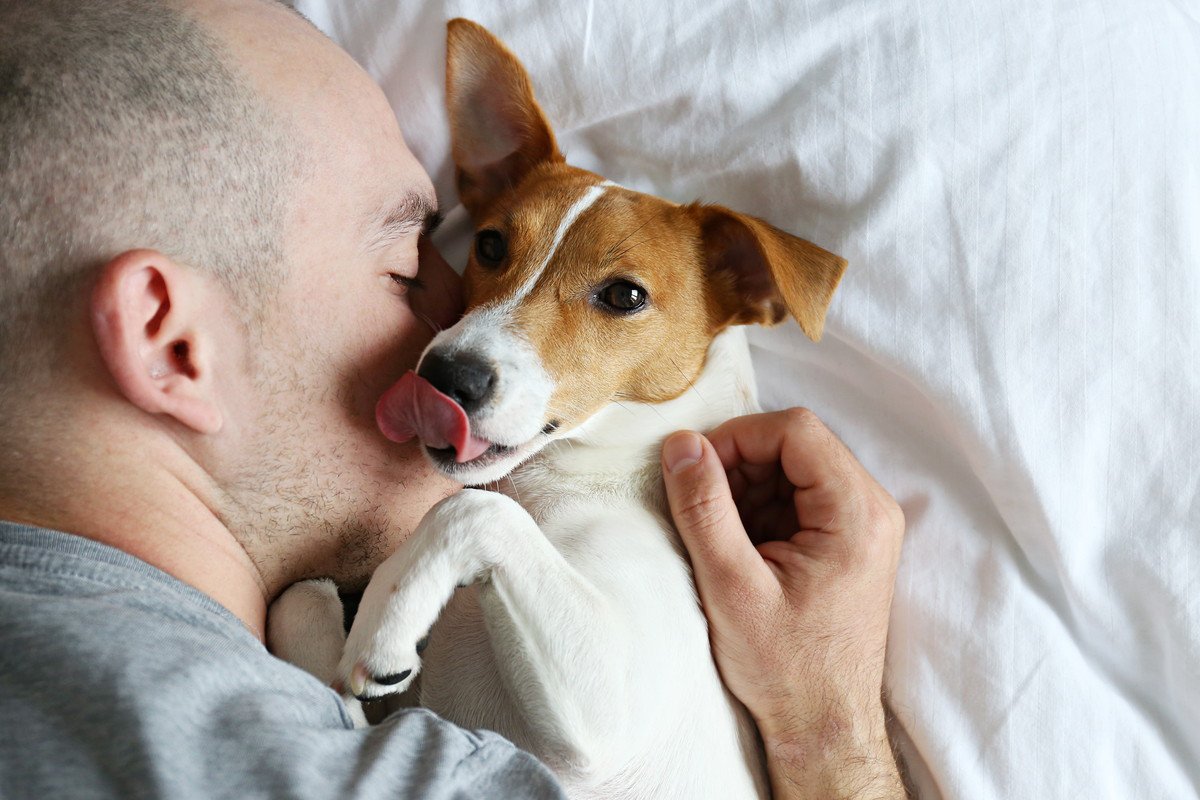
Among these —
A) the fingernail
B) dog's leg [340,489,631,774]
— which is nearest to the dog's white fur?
dog's leg [340,489,631,774]

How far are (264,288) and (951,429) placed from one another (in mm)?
1526

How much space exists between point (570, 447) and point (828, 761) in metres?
0.86

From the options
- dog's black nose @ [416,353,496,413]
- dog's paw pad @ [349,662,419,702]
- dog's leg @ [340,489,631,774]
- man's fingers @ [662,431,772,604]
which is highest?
dog's black nose @ [416,353,496,413]

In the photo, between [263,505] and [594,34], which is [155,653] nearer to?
[263,505]

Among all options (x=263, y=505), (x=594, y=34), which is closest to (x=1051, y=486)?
(x=594, y=34)

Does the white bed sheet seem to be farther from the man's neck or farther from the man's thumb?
the man's neck

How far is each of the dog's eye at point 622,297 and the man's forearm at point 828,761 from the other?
954 mm

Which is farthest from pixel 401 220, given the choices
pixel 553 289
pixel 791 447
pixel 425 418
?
pixel 791 447

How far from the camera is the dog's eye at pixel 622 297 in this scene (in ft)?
6.49

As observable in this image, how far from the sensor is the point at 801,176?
2121 millimetres

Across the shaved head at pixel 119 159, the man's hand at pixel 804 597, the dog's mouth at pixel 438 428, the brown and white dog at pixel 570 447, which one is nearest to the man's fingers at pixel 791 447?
the man's hand at pixel 804 597

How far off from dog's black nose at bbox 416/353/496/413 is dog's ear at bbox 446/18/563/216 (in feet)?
2.43

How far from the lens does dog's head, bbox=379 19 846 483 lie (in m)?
1.73

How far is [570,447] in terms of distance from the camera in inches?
78.7
